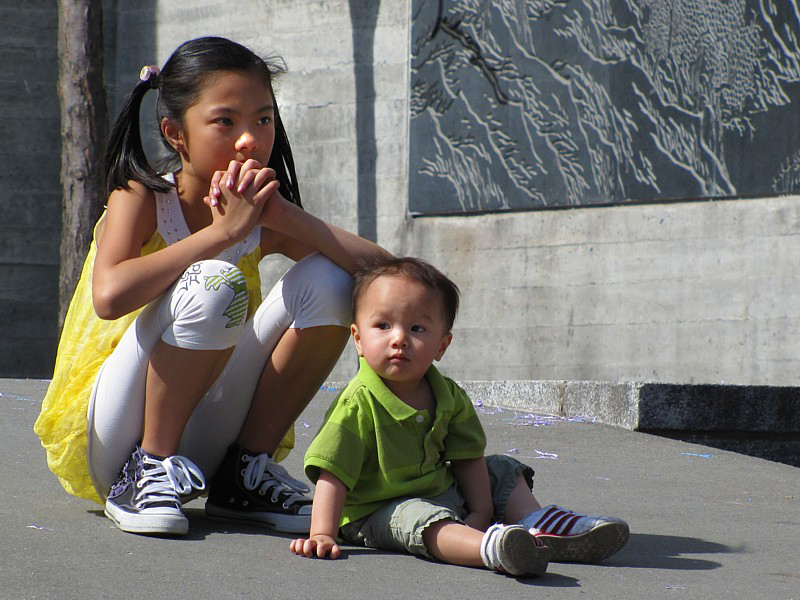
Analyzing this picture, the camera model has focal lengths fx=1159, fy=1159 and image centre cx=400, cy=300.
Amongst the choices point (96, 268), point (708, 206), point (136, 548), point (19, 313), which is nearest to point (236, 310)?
point (96, 268)

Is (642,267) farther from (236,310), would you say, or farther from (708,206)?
(236,310)

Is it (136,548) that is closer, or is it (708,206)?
(136,548)

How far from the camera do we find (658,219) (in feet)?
25.3

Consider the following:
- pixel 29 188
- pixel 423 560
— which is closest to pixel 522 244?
pixel 29 188

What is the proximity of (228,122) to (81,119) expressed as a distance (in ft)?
20.5

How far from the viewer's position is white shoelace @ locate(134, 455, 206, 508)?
271cm

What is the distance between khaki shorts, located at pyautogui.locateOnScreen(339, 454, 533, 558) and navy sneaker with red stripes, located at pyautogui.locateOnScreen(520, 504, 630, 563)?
17 cm

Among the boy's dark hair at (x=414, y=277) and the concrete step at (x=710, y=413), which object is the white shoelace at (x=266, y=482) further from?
the concrete step at (x=710, y=413)

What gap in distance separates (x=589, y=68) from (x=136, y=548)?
6.05 meters

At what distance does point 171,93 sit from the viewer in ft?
9.61

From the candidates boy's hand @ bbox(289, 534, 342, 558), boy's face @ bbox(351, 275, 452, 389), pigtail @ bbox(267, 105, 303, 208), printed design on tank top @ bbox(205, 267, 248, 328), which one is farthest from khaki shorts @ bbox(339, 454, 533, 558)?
pigtail @ bbox(267, 105, 303, 208)

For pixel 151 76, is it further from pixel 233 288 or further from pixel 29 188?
pixel 29 188

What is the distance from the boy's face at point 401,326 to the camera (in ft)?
8.84

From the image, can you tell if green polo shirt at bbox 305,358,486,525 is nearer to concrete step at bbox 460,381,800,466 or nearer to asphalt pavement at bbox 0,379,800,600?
asphalt pavement at bbox 0,379,800,600
